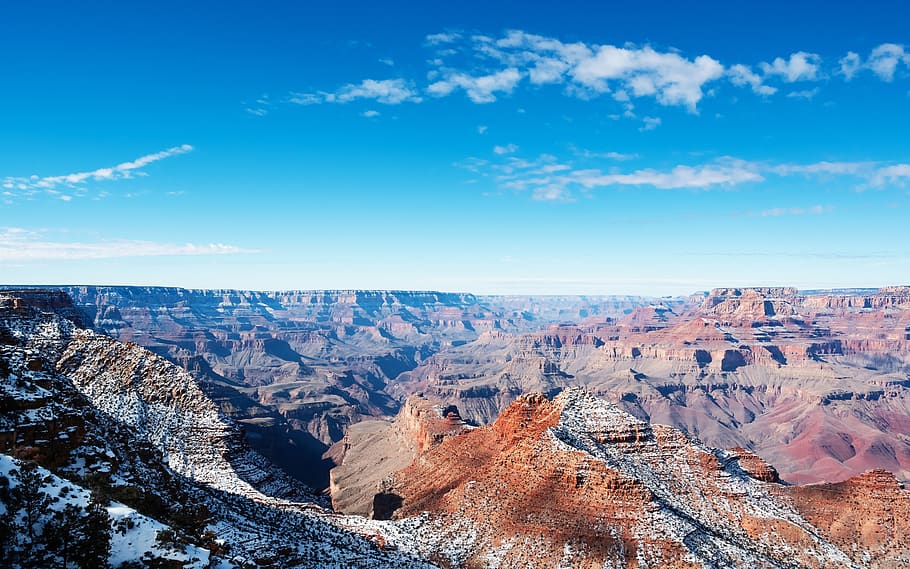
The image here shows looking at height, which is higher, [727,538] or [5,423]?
[5,423]

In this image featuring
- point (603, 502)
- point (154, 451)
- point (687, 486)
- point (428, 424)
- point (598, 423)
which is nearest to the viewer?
point (154, 451)

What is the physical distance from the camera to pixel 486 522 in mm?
50344

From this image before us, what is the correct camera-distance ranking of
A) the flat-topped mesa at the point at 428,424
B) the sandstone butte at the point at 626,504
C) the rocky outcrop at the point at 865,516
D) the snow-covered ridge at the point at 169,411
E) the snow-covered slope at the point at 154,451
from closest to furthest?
the snow-covered slope at the point at 154,451
the sandstone butte at the point at 626,504
the rocky outcrop at the point at 865,516
the snow-covered ridge at the point at 169,411
the flat-topped mesa at the point at 428,424

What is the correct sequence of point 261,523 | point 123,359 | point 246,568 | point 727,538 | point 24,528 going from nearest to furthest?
point 24,528, point 246,568, point 261,523, point 727,538, point 123,359

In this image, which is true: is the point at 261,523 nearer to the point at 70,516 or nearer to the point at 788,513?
the point at 70,516

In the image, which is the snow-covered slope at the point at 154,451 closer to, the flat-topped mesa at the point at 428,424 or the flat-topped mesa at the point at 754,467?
the flat-topped mesa at the point at 428,424

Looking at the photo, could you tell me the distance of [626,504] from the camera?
157 ft

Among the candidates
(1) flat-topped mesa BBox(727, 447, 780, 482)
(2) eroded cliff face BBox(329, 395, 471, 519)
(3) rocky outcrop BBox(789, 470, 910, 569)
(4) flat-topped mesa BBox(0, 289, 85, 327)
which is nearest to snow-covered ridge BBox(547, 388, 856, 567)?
(1) flat-topped mesa BBox(727, 447, 780, 482)

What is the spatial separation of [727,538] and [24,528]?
5004cm

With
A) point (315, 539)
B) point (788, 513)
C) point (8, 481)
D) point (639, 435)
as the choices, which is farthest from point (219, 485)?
point (788, 513)

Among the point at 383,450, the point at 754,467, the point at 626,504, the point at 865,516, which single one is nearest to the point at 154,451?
the point at 626,504

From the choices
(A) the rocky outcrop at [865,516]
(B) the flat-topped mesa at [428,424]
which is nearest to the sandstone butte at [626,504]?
(A) the rocky outcrop at [865,516]

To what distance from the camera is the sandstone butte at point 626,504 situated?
45250 mm

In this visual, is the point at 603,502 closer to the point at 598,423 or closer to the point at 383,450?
the point at 598,423
